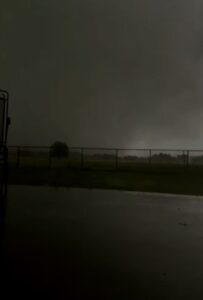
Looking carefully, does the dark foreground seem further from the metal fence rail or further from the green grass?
the metal fence rail

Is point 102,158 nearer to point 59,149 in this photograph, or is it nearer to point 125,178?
point 125,178

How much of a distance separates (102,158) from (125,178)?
0.92 m

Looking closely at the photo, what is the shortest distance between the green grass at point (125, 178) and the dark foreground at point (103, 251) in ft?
7.08

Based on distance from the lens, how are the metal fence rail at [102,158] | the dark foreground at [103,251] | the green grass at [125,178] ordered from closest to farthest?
the dark foreground at [103,251] → the green grass at [125,178] → the metal fence rail at [102,158]

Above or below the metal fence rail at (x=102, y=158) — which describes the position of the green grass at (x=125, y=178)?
below

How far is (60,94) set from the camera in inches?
388

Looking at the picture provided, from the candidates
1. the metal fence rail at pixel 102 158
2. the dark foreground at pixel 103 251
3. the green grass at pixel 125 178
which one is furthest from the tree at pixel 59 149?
the dark foreground at pixel 103 251

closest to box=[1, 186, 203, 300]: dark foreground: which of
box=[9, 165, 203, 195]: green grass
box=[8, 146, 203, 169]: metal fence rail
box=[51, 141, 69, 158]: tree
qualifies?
box=[9, 165, 203, 195]: green grass

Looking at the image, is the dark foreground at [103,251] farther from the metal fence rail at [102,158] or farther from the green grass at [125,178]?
the metal fence rail at [102,158]

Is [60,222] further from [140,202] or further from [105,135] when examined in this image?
[105,135]

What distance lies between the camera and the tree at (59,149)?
10.6 meters

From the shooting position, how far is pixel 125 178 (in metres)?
11.1

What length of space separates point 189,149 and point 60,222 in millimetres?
5287

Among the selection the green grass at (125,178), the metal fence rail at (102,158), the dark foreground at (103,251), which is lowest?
the dark foreground at (103,251)
